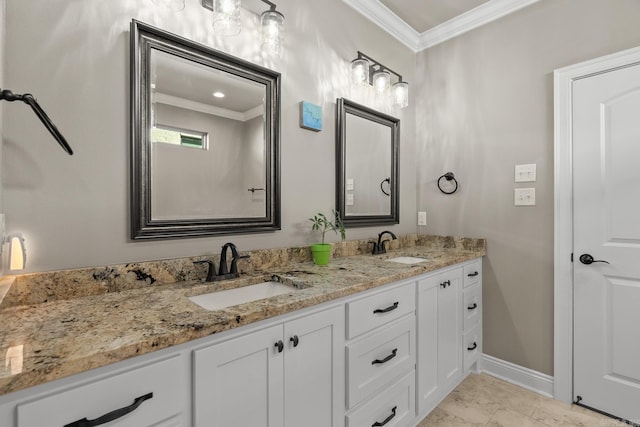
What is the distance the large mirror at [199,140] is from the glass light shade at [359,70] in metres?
0.65

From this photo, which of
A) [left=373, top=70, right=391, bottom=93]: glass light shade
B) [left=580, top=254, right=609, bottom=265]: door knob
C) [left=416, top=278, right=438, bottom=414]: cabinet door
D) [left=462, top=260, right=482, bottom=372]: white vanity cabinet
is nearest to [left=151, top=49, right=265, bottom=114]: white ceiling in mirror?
[left=373, top=70, right=391, bottom=93]: glass light shade

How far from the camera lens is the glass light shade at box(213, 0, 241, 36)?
1.46m

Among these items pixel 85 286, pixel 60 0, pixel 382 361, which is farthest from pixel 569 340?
pixel 60 0

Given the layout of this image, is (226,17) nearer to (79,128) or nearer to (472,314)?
(79,128)

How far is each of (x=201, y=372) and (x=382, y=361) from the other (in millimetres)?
892

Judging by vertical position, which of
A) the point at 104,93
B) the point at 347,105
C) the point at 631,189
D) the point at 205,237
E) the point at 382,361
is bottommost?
the point at 382,361

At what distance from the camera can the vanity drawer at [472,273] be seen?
2244 millimetres

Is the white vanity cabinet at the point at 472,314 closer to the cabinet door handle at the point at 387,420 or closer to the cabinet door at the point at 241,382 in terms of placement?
the cabinet door handle at the point at 387,420

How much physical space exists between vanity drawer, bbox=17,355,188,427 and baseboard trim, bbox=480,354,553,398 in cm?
233

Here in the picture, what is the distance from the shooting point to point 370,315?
145cm

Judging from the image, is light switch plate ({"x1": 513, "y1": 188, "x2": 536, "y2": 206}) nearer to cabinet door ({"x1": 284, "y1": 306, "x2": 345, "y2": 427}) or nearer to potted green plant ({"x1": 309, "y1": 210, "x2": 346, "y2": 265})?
potted green plant ({"x1": 309, "y1": 210, "x2": 346, "y2": 265})

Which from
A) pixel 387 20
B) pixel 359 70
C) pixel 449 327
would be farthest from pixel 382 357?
pixel 387 20

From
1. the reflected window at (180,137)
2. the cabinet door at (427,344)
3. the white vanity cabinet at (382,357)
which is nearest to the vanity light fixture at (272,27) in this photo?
the reflected window at (180,137)

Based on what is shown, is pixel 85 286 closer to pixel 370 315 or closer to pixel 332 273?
pixel 332 273
